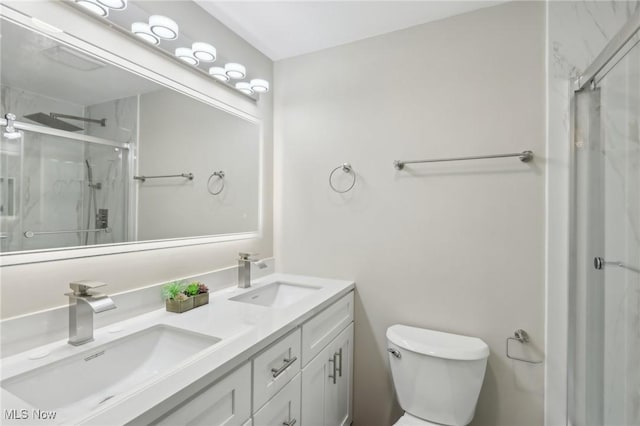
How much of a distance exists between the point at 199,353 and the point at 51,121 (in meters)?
0.92

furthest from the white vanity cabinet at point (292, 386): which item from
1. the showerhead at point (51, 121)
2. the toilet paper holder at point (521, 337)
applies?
the showerhead at point (51, 121)

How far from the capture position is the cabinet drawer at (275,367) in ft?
3.31

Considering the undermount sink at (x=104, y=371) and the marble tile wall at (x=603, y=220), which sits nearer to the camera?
the undermount sink at (x=104, y=371)

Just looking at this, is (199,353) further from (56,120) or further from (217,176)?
(217,176)

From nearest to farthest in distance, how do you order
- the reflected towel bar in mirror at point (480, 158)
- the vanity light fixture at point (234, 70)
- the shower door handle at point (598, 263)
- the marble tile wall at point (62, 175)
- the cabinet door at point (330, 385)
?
1. the marble tile wall at point (62, 175)
2. the shower door handle at point (598, 263)
3. the cabinet door at point (330, 385)
4. the reflected towel bar in mirror at point (480, 158)
5. the vanity light fixture at point (234, 70)

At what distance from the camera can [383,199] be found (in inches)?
70.7

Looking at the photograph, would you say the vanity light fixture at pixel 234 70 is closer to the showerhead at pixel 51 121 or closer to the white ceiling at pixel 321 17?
the white ceiling at pixel 321 17

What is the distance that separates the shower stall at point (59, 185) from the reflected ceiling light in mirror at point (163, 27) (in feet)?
1.60

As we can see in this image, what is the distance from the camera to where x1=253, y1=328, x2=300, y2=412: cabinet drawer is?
1009 mm

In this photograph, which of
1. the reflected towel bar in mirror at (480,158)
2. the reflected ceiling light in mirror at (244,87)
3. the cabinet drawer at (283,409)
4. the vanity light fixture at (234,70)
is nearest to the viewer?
the cabinet drawer at (283,409)

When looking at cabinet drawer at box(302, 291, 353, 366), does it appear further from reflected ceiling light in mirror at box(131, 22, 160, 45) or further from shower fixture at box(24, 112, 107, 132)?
reflected ceiling light in mirror at box(131, 22, 160, 45)

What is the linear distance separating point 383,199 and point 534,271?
835 mm

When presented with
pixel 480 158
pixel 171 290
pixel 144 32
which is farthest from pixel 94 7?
pixel 480 158

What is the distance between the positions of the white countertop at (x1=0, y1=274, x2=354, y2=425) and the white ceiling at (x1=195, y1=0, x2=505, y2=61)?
5.04 ft
